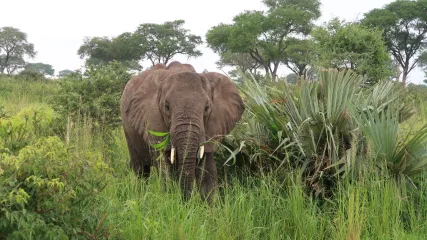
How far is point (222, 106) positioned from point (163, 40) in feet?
136

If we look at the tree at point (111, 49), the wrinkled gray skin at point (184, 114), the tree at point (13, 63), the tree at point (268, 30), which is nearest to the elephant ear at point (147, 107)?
the wrinkled gray skin at point (184, 114)

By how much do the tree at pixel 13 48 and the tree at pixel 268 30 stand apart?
2029 cm

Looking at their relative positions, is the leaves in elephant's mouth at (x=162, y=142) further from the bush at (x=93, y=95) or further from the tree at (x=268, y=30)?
the tree at (x=268, y=30)

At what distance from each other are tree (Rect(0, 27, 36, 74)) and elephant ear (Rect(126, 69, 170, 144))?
158 ft

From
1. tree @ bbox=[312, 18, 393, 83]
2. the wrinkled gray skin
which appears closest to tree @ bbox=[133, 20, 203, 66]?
tree @ bbox=[312, 18, 393, 83]

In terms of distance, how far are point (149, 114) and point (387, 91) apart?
263 centimetres

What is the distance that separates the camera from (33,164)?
3.05 m

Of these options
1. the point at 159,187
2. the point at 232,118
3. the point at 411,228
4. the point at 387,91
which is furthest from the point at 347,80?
the point at 159,187

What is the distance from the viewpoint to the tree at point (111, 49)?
46.0 m

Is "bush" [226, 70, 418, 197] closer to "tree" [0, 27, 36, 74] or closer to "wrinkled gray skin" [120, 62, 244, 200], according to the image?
"wrinkled gray skin" [120, 62, 244, 200]

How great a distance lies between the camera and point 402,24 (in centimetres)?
4094

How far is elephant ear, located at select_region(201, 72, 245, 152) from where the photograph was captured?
18.2 feet

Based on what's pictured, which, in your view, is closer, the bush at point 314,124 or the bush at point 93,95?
the bush at point 314,124

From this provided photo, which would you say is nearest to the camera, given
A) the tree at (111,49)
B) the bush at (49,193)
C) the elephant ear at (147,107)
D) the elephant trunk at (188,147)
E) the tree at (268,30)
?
the bush at (49,193)
